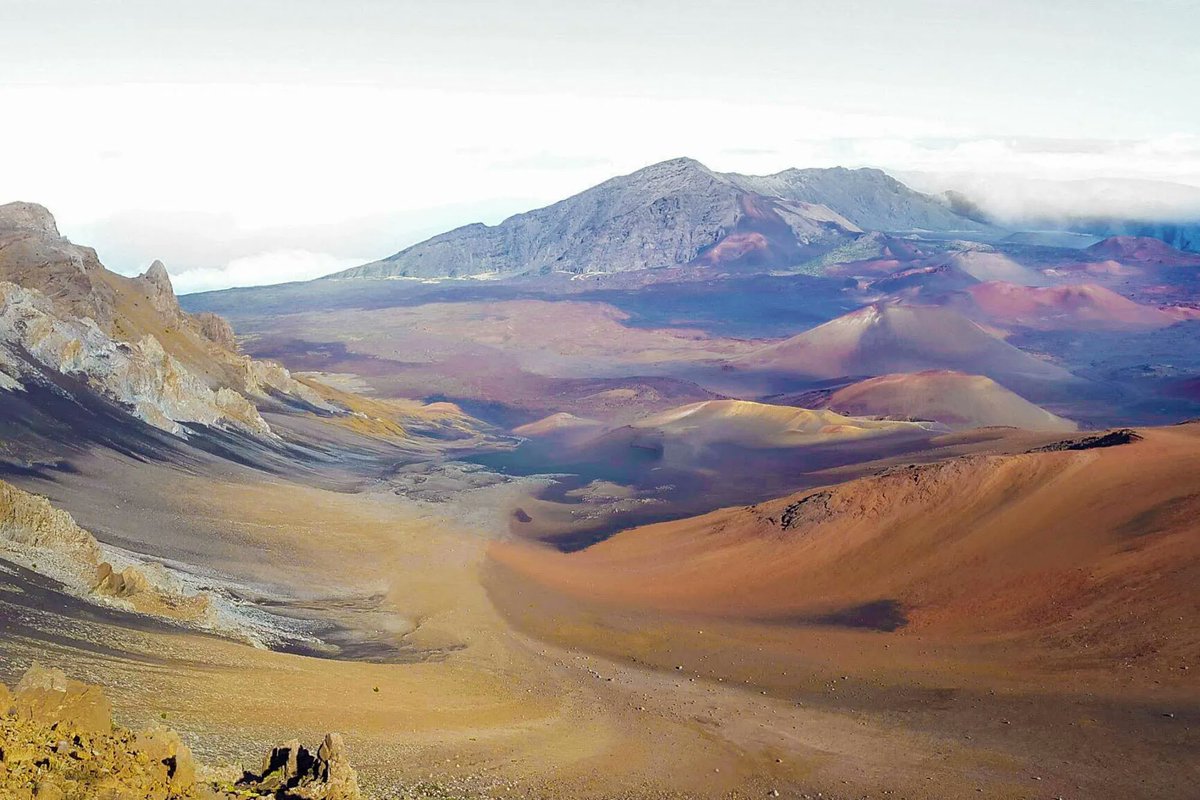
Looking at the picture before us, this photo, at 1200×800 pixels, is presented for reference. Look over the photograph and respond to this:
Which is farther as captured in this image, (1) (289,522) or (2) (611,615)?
(1) (289,522)

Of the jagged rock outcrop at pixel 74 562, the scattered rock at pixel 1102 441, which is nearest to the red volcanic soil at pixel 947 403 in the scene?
the scattered rock at pixel 1102 441

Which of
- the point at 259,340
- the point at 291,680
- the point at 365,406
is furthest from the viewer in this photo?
the point at 259,340

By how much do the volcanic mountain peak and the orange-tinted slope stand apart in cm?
4586

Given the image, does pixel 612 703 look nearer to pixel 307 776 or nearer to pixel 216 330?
pixel 307 776

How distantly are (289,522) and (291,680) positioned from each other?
75.6 ft

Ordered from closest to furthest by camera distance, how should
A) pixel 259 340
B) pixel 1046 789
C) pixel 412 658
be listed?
pixel 1046 789 → pixel 412 658 → pixel 259 340

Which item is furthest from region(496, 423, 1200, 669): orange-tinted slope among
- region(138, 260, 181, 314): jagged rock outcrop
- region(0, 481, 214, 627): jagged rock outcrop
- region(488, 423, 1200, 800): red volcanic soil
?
region(138, 260, 181, 314): jagged rock outcrop

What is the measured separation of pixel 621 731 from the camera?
75.5 ft

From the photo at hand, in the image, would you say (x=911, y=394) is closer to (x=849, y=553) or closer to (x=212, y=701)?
(x=849, y=553)

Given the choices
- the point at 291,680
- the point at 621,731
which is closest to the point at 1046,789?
the point at 621,731

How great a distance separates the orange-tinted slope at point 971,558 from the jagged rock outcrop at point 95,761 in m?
20.2

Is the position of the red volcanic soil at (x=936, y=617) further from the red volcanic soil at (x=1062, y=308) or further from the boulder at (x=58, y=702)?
the red volcanic soil at (x=1062, y=308)

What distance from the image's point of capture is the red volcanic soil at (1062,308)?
168500mm

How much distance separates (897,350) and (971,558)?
4293 inches
